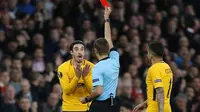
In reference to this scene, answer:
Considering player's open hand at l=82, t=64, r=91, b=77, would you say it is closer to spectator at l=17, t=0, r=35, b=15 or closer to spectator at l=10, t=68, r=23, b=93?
spectator at l=10, t=68, r=23, b=93

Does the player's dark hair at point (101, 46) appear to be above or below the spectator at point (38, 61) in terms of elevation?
below

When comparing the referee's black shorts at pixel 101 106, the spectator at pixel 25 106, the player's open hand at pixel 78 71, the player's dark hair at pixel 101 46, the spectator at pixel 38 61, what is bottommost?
the referee's black shorts at pixel 101 106

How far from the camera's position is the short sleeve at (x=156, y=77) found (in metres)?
12.3

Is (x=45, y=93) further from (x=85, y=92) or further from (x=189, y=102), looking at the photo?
(x=85, y=92)

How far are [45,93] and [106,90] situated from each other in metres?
5.72

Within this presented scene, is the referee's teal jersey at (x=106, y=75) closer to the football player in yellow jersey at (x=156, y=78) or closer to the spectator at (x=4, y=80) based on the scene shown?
the football player in yellow jersey at (x=156, y=78)

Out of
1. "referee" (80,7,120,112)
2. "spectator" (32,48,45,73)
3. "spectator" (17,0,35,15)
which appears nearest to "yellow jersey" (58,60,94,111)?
"referee" (80,7,120,112)

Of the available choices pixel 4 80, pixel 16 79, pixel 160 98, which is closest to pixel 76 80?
pixel 160 98

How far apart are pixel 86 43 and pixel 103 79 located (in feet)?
24.9

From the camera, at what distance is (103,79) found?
12.0 metres

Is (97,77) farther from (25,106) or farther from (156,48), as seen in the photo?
(25,106)

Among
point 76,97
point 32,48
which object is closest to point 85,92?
point 76,97

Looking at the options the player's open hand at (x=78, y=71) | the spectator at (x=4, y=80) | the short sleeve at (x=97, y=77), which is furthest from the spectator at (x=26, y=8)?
the short sleeve at (x=97, y=77)

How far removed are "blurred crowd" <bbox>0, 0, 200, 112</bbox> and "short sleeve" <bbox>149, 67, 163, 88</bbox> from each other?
13.2 feet
